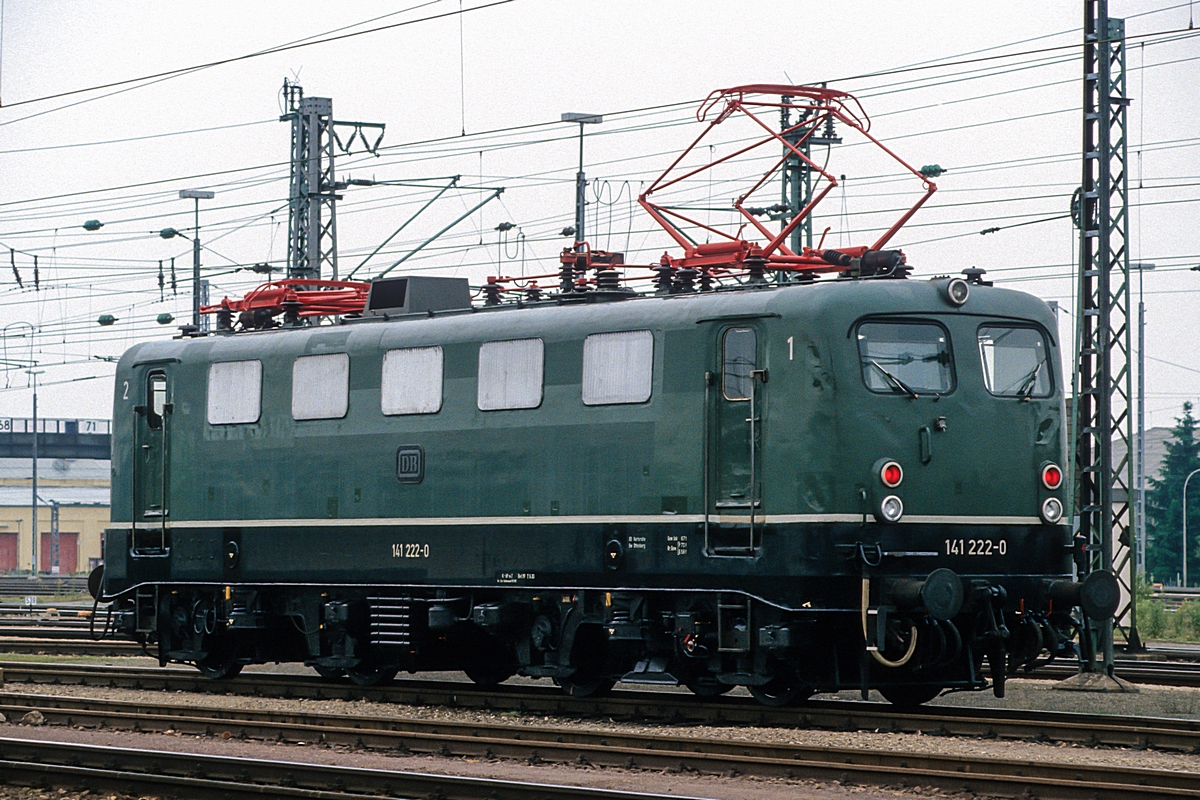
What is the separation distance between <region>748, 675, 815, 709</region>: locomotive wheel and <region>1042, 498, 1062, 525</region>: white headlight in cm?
301

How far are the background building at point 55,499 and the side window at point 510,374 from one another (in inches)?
3072

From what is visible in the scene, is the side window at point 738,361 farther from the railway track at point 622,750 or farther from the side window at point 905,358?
the railway track at point 622,750

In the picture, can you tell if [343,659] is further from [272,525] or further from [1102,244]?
[1102,244]

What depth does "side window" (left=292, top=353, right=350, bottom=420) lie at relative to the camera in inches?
824

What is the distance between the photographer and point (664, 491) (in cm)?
1767

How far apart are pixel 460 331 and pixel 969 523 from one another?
6.41m

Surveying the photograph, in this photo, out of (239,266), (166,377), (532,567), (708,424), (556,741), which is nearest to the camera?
(556,741)

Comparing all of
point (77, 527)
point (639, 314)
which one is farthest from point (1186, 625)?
point (77, 527)

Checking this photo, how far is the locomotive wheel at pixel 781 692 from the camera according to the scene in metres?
17.2

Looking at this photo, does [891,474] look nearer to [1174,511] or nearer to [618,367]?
[618,367]

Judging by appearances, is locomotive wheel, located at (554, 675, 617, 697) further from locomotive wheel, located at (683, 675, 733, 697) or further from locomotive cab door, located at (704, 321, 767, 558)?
locomotive cab door, located at (704, 321, 767, 558)

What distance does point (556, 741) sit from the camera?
15992 millimetres

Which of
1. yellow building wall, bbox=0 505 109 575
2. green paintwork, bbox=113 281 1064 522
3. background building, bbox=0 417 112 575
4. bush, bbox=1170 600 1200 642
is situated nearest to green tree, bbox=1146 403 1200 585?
bush, bbox=1170 600 1200 642

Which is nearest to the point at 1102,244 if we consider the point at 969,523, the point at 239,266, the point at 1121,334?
the point at 1121,334
